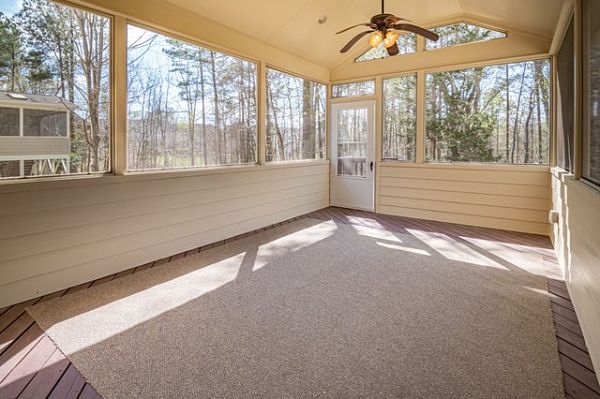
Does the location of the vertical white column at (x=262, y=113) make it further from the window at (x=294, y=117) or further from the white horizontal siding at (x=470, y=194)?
the white horizontal siding at (x=470, y=194)

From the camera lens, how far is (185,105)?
13.8 feet

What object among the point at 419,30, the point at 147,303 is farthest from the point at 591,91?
the point at 147,303

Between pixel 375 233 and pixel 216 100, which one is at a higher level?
pixel 216 100

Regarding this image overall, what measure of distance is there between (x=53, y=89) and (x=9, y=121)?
0.44m

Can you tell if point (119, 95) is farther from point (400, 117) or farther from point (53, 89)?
point (400, 117)

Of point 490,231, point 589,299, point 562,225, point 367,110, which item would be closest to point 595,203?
point 589,299

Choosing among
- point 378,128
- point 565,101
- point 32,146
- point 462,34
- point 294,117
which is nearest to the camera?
point 32,146

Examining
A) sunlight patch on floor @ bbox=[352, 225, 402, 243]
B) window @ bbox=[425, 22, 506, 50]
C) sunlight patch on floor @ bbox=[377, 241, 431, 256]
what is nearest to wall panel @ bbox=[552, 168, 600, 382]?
sunlight patch on floor @ bbox=[377, 241, 431, 256]

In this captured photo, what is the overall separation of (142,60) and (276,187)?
2619 mm

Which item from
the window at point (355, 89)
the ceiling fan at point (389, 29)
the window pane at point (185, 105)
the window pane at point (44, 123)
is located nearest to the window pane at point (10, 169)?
the window pane at point (44, 123)

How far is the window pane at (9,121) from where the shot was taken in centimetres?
277

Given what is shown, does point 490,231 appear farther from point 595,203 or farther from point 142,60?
point 142,60

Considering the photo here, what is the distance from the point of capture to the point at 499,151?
5246mm

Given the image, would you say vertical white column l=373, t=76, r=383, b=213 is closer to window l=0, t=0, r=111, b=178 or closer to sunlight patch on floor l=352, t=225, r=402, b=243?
sunlight patch on floor l=352, t=225, r=402, b=243
